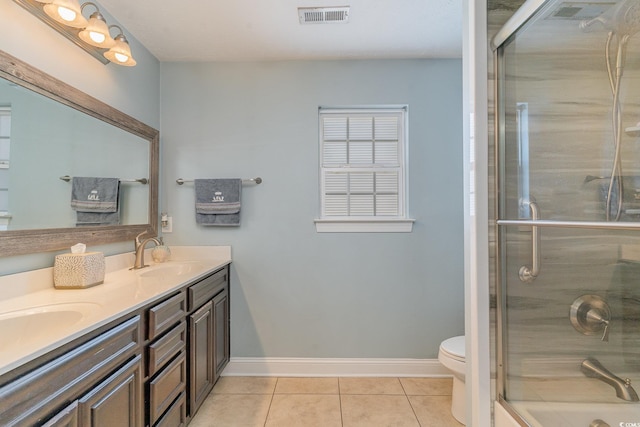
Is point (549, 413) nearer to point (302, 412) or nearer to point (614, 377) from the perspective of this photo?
point (614, 377)

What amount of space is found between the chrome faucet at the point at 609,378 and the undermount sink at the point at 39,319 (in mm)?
2026

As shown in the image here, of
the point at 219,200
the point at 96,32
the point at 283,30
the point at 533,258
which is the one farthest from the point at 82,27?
the point at 533,258

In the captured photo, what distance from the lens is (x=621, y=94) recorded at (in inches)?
51.4

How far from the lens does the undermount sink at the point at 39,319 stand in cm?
106

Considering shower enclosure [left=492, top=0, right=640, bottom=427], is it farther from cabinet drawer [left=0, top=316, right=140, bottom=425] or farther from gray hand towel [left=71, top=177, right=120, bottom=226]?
gray hand towel [left=71, top=177, right=120, bottom=226]

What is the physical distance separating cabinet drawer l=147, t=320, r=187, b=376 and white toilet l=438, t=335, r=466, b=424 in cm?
148

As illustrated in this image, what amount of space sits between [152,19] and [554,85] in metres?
2.23

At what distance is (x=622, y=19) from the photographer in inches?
50.4

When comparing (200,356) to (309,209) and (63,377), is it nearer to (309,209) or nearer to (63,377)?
(63,377)

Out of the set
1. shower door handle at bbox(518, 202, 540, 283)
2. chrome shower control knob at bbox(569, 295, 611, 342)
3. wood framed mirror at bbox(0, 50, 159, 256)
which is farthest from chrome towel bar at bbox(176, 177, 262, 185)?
chrome shower control knob at bbox(569, 295, 611, 342)

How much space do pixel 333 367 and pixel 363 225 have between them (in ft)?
3.60

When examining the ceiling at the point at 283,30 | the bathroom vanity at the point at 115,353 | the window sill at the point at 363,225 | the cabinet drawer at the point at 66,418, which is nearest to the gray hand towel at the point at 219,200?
the bathroom vanity at the point at 115,353

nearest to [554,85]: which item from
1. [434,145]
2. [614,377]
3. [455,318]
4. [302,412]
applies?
[434,145]

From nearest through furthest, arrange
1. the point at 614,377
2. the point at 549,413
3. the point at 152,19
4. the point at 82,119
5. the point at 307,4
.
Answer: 1. the point at 549,413
2. the point at 614,377
3. the point at 82,119
4. the point at 307,4
5. the point at 152,19
